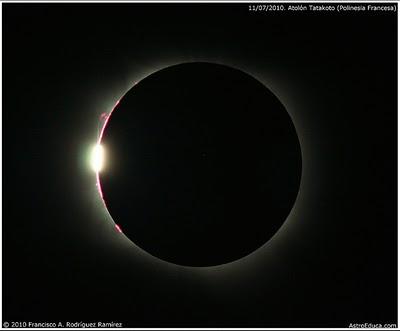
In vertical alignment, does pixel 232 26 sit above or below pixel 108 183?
above

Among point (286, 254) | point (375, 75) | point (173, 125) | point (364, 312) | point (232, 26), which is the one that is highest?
point (232, 26)

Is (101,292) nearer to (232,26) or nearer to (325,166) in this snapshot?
(325,166)

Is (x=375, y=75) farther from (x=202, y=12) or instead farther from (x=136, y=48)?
(x=136, y=48)

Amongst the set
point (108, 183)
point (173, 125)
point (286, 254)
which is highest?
point (173, 125)

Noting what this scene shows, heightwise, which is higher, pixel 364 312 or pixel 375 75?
pixel 375 75

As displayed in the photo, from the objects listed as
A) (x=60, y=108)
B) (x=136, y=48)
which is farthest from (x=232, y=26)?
(x=60, y=108)

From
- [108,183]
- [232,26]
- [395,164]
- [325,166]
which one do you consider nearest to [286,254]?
[325,166]
